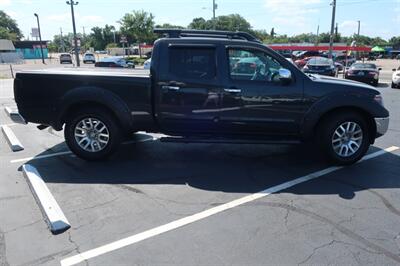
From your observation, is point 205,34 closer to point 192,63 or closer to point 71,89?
point 192,63

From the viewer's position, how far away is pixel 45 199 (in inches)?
173

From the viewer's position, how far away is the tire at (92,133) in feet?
19.1

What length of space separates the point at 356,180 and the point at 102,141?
389cm

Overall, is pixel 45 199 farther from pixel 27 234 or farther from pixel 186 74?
pixel 186 74

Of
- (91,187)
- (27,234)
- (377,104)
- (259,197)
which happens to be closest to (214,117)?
(259,197)

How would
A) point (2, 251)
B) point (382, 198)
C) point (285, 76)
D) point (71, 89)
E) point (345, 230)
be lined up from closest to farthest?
1. point (2, 251)
2. point (345, 230)
3. point (382, 198)
4. point (285, 76)
5. point (71, 89)

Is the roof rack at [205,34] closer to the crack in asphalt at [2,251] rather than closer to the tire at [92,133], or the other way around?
the tire at [92,133]


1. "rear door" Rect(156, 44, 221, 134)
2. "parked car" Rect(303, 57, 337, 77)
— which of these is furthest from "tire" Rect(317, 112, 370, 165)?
"parked car" Rect(303, 57, 337, 77)

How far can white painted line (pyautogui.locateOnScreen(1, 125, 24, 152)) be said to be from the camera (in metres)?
6.71

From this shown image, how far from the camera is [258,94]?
18.3 feet

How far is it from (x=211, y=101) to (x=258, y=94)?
0.72 metres

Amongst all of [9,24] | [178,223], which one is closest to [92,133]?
[178,223]

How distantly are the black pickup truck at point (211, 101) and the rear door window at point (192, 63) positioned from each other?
Result: 2 cm

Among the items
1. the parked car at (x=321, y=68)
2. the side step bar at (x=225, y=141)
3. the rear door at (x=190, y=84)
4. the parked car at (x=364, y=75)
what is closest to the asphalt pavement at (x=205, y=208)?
the side step bar at (x=225, y=141)
